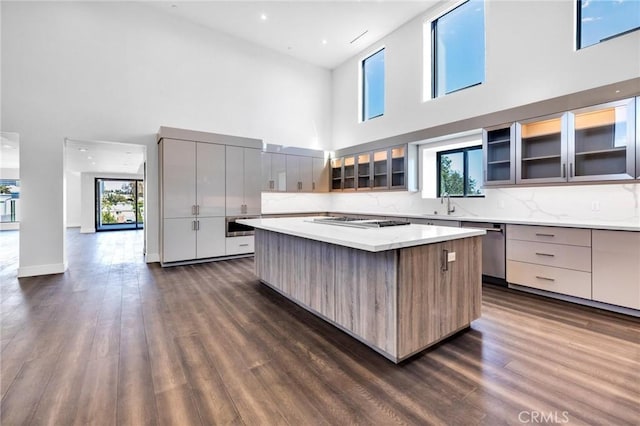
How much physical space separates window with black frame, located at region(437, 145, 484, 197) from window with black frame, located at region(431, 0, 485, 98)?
3.51 feet

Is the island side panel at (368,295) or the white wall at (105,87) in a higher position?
the white wall at (105,87)

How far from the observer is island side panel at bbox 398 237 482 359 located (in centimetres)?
186

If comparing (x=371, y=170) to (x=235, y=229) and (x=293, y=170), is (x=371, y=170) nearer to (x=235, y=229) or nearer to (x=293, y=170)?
(x=293, y=170)

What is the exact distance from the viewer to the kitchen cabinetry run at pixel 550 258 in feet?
9.48

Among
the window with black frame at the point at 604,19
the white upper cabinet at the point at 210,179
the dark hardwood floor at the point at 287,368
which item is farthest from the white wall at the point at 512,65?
the white upper cabinet at the point at 210,179

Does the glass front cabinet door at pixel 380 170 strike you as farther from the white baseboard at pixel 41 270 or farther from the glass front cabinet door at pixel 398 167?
the white baseboard at pixel 41 270

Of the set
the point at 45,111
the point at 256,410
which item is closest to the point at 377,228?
the point at 256,410

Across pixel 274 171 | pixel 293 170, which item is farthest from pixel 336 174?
pixel 274 171

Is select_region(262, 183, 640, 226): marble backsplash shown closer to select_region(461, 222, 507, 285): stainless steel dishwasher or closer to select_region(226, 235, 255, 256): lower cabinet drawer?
select_region(461, 222, 507, 285): stainless steel dishwasher

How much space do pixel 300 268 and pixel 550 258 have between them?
2.76 metres

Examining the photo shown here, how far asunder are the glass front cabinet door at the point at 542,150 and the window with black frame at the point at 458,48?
1312 millimetres

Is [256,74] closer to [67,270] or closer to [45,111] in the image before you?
[45,111]

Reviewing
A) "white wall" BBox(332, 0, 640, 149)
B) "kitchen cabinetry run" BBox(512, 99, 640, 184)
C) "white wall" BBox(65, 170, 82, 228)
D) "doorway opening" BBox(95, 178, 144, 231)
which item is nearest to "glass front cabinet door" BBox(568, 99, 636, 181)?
"kitchen cabinetry run" BBox(512, 99, 640, 184)

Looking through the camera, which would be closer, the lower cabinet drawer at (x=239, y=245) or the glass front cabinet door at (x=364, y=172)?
the lower cabinet drawer at (x=239, y=245)
